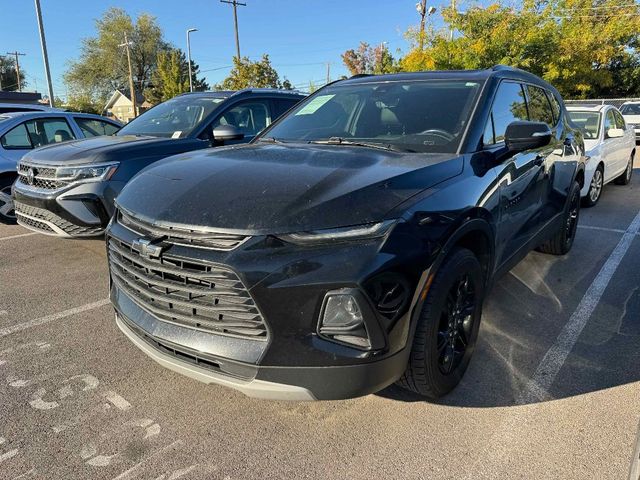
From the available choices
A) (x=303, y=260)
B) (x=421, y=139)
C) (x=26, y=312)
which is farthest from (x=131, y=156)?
(x=303, y=260)

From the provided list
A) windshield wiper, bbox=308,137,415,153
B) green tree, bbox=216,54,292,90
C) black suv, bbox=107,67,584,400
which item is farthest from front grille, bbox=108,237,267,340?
green tree, bbox=216,54,292,90

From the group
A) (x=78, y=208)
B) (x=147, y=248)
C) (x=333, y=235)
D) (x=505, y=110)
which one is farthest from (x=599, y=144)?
(x=147, y=248)

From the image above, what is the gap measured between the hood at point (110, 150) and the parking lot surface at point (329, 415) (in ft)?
5.18

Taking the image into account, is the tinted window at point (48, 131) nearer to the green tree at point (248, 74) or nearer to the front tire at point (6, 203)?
the front tire at point (6, 203)

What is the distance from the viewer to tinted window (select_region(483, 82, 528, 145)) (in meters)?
3.15

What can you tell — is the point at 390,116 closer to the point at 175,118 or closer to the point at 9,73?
the point at 175,118

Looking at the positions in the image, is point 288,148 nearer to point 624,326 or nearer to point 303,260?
point 303,260

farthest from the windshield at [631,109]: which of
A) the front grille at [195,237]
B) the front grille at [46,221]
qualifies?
the front grille at [195,237]

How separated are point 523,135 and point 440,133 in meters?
0.50

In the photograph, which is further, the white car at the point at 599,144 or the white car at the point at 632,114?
the white car at the point at 632,114

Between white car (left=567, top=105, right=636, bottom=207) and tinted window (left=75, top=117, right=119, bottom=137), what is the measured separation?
756cm

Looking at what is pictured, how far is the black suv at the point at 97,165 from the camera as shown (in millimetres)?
4504

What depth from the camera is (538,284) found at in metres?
4.40

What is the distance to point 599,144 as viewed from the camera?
746 centimetres
